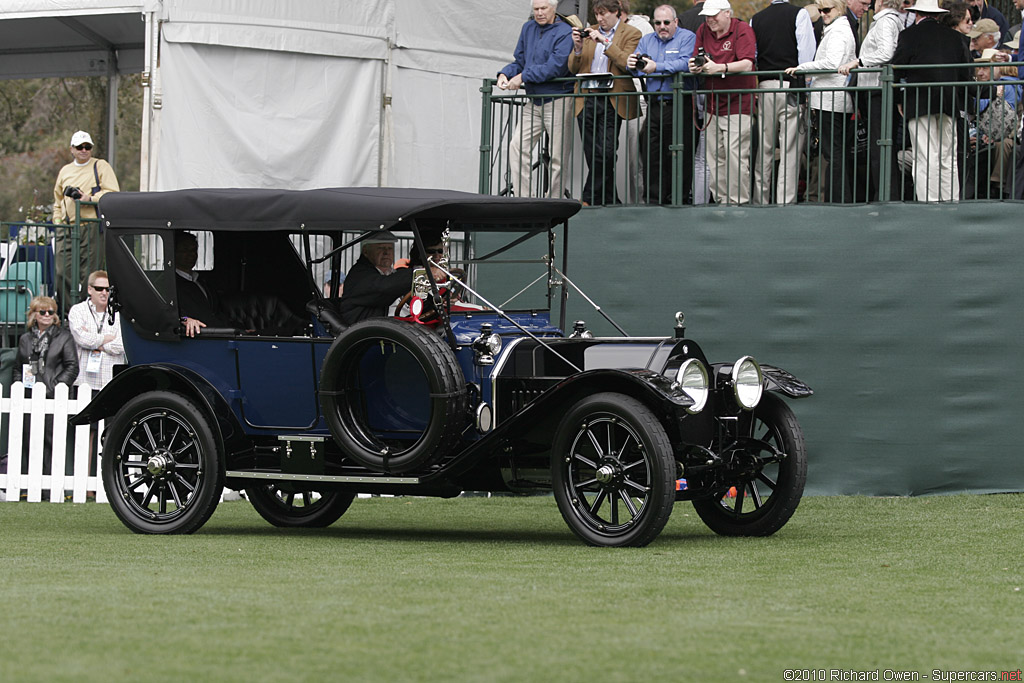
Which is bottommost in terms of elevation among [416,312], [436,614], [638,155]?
[436,614]

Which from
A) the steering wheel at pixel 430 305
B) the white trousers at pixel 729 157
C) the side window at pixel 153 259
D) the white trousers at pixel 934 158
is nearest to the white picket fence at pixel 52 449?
the side window at pixel 153 259

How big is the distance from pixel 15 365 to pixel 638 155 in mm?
6214

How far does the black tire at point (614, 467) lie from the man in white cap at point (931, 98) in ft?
16.3

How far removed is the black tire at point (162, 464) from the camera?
10141 millimetres

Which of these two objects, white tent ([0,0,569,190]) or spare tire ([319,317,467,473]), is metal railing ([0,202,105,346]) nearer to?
white tent ([0,0,569,190])

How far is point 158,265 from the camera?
432 inches

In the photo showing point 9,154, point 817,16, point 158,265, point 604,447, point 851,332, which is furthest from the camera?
point 9,154

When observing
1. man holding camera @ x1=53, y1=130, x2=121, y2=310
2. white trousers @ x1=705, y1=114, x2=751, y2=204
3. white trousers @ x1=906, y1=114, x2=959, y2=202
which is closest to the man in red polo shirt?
white trousers @ x1=705, y1=114, x2=751, y2=204

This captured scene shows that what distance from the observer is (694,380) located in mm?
9438

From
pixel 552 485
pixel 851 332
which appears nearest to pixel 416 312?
pixel 552 485

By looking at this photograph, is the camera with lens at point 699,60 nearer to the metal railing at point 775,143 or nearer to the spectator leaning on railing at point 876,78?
the metal railing at point 775,143

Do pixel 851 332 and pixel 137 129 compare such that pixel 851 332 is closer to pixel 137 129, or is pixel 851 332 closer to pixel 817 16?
pixel 817 16

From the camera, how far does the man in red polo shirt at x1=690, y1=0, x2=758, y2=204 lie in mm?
13469

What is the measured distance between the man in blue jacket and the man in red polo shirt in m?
1.24
